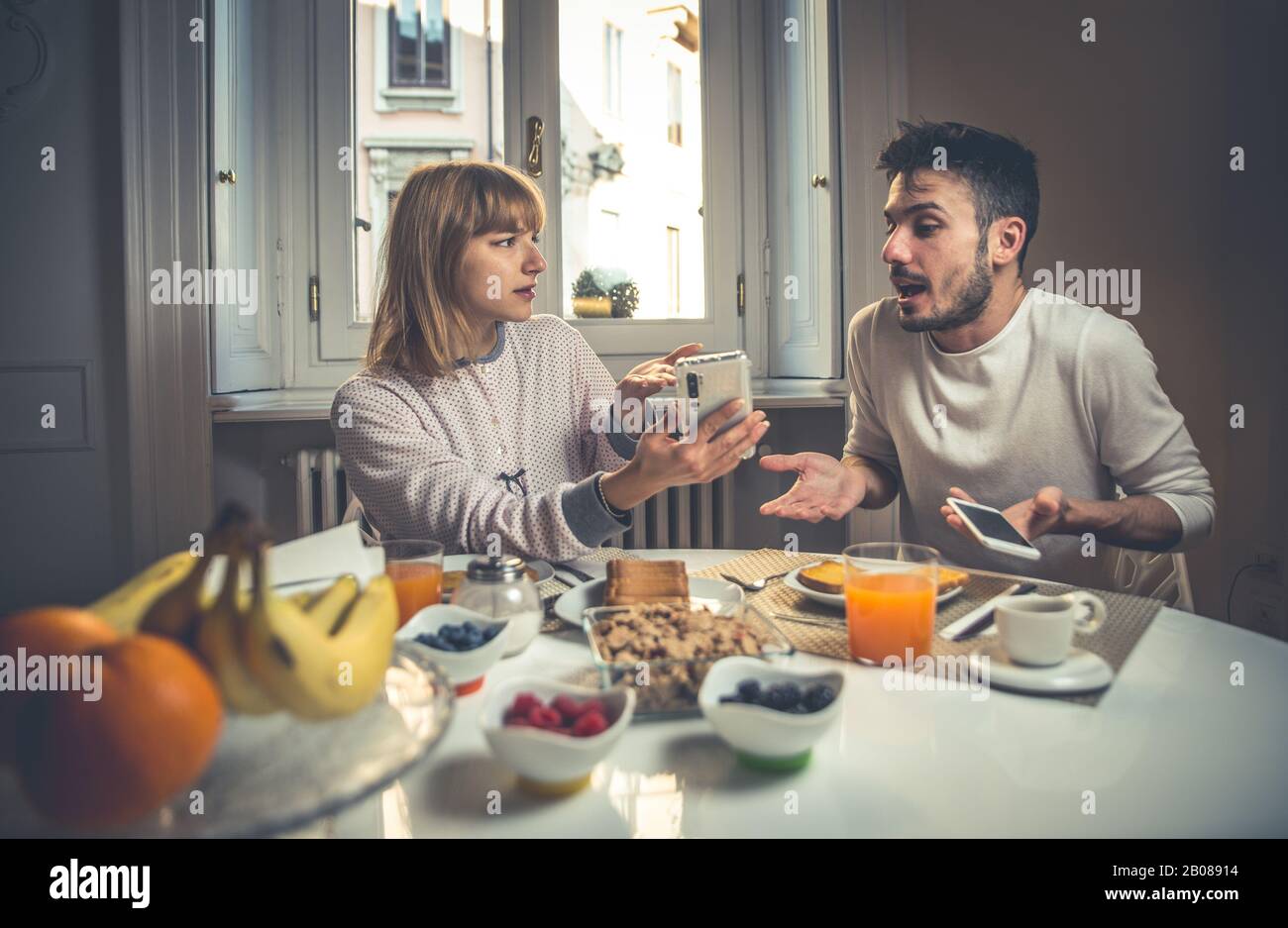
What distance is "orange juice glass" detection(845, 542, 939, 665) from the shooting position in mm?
823

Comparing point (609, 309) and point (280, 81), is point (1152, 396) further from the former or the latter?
point (280, 81)

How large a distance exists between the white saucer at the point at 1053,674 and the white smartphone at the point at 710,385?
1.55ft

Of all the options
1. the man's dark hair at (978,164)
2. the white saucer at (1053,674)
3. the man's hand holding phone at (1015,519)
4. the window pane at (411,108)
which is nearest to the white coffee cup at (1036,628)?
the white saucer at (1053,674)

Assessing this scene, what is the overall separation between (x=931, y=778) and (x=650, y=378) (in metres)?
1.13

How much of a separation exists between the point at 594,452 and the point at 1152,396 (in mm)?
996

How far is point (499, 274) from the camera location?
1.53 metres

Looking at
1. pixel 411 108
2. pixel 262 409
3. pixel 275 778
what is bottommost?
pixel 275 778

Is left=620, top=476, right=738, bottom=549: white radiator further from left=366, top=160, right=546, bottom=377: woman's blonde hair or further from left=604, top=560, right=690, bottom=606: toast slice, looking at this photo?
left=604, top=560, right=690, bottom=606: toast slice

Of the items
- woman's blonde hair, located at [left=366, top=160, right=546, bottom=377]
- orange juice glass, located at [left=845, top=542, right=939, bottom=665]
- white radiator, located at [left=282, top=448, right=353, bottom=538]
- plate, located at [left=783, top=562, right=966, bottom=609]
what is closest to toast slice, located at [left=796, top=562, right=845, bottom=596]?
plate, located at [left=783, top=562, right=966, bottom=609]

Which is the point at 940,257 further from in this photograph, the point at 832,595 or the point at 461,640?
the point at 461,640

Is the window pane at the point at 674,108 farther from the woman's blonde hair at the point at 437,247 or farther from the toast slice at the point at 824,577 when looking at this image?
the toast slice at the point at 824,577

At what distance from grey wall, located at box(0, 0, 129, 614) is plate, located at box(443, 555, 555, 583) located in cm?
135

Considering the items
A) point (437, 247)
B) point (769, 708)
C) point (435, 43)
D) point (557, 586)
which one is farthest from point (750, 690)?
point (435, 43)

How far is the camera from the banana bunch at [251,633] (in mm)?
384
